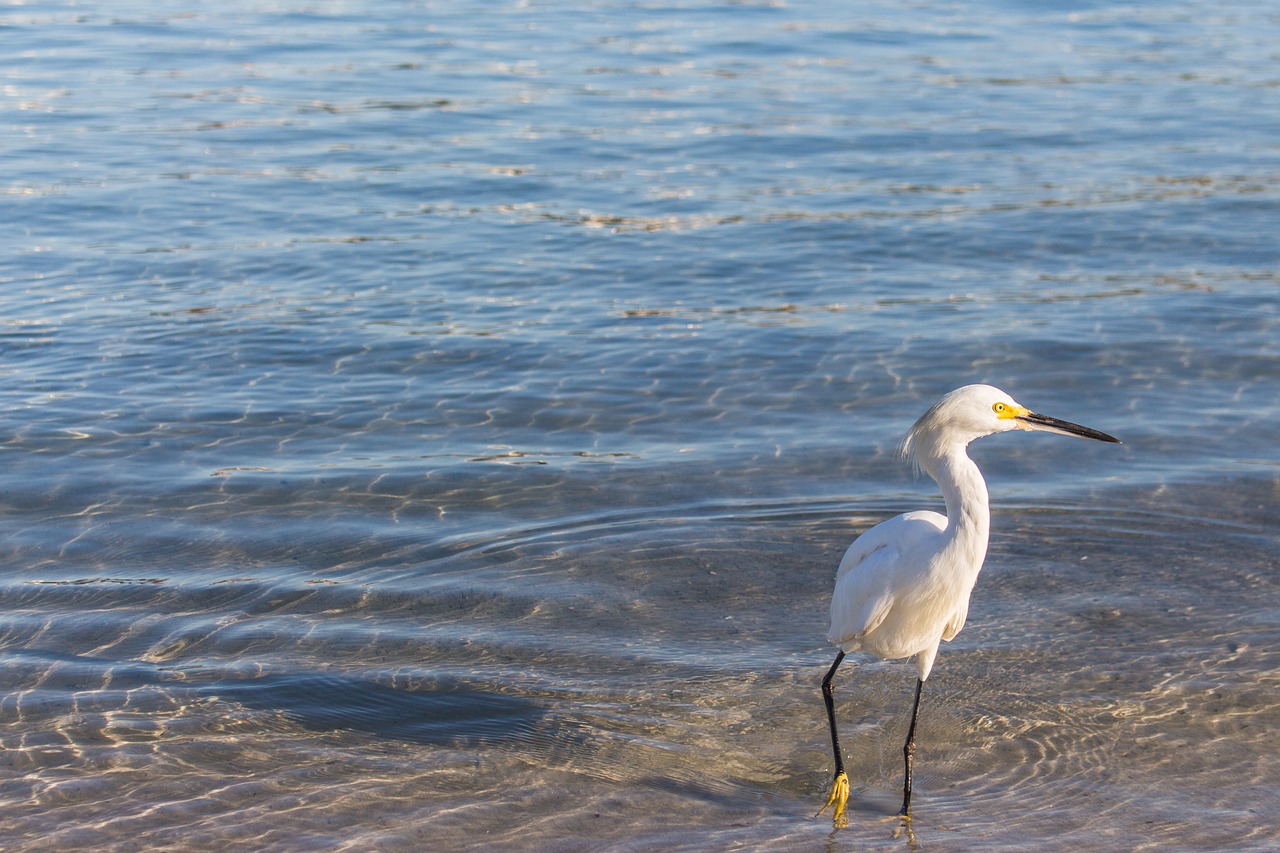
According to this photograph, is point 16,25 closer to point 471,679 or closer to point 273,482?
point 273,482

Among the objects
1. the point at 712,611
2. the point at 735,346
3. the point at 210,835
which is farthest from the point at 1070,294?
the point at 210,835

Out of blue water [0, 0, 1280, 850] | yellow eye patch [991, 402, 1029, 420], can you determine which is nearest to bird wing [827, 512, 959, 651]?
yellow eye patch [991, 402, 1029, 420]

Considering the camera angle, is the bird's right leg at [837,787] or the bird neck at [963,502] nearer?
the bird neck at [963,502]

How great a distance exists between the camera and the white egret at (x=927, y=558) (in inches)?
196

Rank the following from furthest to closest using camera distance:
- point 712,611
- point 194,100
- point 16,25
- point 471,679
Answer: point 16,25 → point 194,100 → point 712,611 → point 471,679

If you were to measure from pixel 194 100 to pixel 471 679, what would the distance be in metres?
Result: 12.9

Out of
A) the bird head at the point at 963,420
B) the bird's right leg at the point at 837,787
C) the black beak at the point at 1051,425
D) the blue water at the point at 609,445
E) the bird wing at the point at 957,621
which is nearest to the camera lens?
the bird head at the point at 963,420

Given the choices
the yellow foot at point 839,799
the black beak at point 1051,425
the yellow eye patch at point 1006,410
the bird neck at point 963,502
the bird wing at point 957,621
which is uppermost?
the yellow eye patch at point 1006,410

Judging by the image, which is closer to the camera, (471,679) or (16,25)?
(471,679)

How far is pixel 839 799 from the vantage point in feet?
17.1

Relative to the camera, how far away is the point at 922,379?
9930 mm

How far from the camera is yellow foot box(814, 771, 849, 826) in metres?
5.16

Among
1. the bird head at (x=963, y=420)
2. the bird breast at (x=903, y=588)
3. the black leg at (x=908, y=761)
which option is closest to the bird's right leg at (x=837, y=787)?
the black leg at (x=908, y=761)

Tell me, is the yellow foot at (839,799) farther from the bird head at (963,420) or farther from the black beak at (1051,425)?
the black beak at (1051,425)
